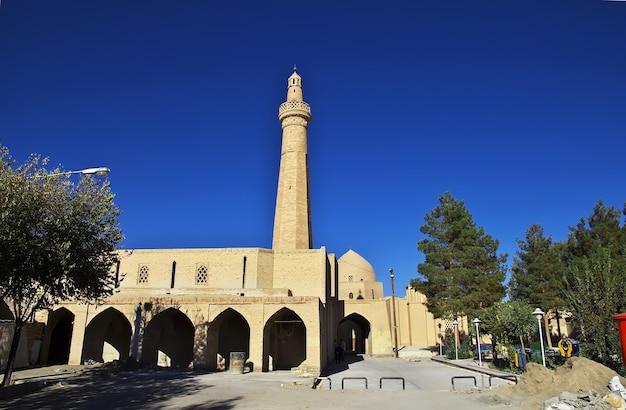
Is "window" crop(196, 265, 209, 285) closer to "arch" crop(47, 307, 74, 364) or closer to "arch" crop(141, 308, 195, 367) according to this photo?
"arch" crop(141, 308, 195, 367)

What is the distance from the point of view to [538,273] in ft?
108

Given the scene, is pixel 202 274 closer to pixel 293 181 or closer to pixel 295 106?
pixel 293 181

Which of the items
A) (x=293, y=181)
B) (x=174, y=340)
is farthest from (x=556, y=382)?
(x=293, y=181)

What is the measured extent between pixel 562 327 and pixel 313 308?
37966 mm

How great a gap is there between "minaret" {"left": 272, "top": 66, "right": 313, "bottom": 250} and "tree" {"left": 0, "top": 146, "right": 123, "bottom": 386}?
15.1 meters

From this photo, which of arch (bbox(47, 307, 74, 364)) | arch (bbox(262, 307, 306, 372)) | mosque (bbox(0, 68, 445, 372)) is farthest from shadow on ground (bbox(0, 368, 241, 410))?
arch (bbox(262, 307, 306, 372))

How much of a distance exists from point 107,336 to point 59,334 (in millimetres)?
2869

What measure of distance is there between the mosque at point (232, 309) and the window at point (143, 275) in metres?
0.06

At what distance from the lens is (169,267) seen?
28.0m

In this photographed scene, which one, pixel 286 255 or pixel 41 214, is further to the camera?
pixel 286 255

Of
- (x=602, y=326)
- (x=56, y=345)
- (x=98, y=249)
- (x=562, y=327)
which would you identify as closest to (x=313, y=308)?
(x=98, y=249)

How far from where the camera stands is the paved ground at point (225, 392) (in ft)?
41.2

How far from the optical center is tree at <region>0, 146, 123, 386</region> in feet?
40.9

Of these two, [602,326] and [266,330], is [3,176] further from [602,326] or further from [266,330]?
[602,326]
